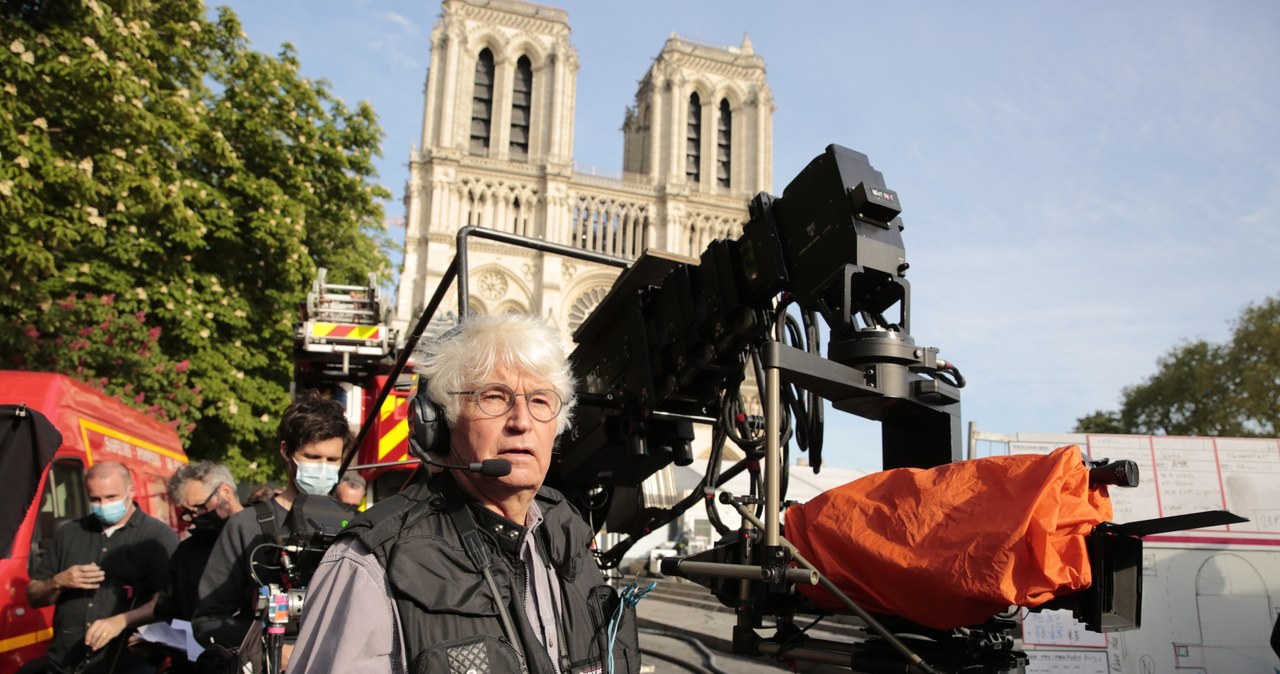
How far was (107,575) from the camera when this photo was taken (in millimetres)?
5086


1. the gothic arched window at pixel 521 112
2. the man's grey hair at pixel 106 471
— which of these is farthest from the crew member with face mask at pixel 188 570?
the gothic arched window at pixel 521 112

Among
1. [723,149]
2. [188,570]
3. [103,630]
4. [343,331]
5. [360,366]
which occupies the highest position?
[723,149]

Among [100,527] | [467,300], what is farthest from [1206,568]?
[100,527]

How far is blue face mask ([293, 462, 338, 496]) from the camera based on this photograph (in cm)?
A: 363

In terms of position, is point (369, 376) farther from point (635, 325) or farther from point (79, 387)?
point (635, 325)

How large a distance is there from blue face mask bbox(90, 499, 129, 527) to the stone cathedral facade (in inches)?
1709

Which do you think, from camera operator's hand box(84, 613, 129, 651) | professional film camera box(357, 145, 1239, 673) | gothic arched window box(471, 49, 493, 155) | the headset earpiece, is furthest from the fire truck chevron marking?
gothic arched window box(471, 49, 493, 155)

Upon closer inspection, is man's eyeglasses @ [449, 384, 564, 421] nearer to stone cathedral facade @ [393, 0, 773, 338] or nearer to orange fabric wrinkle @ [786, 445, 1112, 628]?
orange fabric wrinkle @ [786, 445, 1112, 628]

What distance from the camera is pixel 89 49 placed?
8.55 m

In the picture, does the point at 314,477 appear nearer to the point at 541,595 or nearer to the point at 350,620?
the point at 541,595

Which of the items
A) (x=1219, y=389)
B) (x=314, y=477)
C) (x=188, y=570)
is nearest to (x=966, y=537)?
(x=314, y=477)

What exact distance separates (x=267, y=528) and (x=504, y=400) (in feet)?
5.06

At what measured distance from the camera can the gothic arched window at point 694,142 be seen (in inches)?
2329

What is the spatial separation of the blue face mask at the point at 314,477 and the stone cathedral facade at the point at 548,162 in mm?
45381
